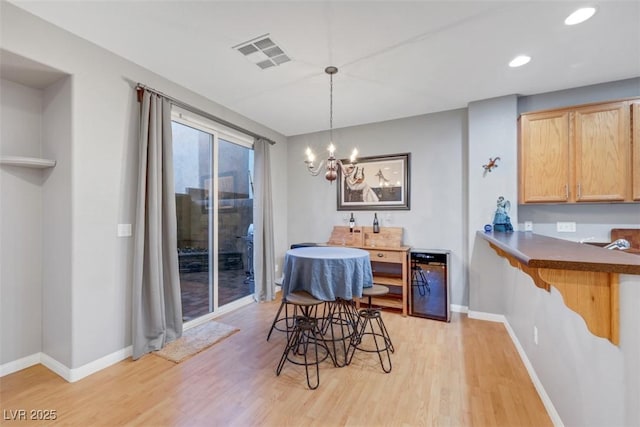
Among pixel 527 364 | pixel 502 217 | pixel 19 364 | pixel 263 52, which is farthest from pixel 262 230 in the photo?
pixel 527 364

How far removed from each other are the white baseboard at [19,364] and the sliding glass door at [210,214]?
1.21 meters

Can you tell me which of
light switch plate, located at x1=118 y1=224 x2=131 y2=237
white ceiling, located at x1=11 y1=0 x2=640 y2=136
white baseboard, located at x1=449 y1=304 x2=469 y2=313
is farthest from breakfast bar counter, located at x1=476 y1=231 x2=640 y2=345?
light switch plate, located at x1=118 y1=224 x2=131 y2=237

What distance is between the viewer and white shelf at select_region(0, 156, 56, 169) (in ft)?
6.82

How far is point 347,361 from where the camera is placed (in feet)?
7.99

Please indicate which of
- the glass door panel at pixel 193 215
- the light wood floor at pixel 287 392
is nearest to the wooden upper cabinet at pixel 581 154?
the light wood floor at pixel 287 392

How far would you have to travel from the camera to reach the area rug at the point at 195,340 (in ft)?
8.39

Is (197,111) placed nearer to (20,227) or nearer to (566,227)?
(20,227)

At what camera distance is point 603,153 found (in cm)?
267

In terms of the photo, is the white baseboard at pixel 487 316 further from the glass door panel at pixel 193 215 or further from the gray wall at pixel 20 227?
the gray wall at pixel 20 227

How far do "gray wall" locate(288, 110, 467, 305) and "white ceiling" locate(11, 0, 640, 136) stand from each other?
59cm

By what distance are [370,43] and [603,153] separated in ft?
8.31

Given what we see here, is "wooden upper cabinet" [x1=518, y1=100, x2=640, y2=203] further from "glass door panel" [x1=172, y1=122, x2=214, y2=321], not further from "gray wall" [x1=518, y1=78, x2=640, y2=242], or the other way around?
"glass door panel" [x1=172, y1=122, x2=214, y2=321]

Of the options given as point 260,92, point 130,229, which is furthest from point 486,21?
point 130,229

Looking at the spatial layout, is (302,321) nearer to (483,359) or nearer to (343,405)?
(343,405)
